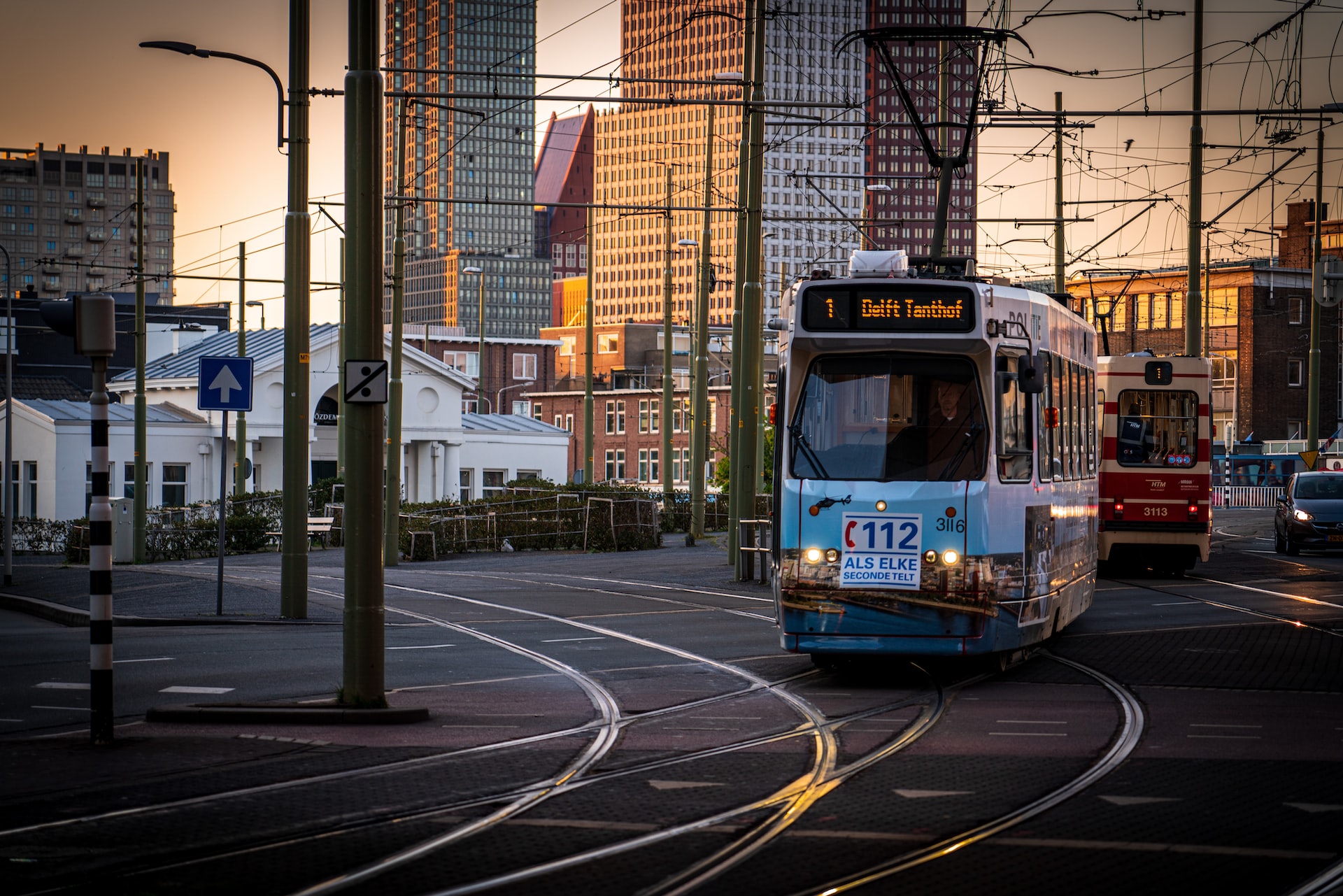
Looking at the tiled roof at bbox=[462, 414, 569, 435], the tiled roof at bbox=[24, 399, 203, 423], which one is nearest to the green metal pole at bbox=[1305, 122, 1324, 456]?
the tiled roof at bbox=[462, 414, 569, 435]

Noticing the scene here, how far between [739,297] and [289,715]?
58.9ft

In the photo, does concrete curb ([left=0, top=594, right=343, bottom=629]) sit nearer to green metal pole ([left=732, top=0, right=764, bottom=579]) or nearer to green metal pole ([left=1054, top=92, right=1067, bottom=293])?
green metal pole ([left=732, top=0, right=764, bottom=579])

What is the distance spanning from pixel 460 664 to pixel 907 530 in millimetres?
4775

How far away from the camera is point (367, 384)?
12.3 m

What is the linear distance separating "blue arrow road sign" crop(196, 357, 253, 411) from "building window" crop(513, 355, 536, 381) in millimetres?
114442

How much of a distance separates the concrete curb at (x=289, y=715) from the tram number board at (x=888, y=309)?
193 inches

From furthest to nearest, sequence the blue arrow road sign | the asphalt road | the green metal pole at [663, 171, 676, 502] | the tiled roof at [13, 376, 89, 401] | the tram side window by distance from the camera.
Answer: the tiled roof at [13, 376, 89, 401] < the green metal pole at [663, 171, 676, 502] < the blue arrow road sign < the tram side window < the asphalt road

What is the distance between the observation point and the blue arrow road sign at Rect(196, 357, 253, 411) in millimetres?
21000

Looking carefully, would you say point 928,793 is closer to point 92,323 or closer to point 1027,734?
point 1027,734

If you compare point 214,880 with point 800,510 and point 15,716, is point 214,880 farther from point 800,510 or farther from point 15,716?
point 800,510

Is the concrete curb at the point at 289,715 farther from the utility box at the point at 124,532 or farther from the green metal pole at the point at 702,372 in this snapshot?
the green metal pole at the point at 702,372

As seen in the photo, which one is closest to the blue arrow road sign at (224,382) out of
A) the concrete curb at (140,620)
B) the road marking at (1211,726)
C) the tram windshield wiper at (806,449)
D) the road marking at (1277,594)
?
the concrete curb at (140,620)

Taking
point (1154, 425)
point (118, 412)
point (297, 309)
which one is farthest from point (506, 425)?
point (297, 309)

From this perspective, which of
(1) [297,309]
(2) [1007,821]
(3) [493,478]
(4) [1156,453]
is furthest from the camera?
(3) [493,478]
